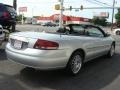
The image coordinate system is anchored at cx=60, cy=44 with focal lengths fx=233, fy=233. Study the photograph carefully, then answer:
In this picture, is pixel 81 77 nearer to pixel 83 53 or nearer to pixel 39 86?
pixel 83 53

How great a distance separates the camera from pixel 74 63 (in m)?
5.95

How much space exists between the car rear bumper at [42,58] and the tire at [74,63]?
12.1 inches

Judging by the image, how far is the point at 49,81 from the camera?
17.8 feet

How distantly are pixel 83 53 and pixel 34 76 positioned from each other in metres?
1.50

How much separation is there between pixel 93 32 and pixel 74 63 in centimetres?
204

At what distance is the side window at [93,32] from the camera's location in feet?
24.3

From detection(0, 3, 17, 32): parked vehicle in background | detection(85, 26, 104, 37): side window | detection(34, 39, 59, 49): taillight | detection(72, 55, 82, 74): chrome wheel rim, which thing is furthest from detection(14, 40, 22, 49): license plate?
detection(0, 3, 17, 32): parked vehicle in background

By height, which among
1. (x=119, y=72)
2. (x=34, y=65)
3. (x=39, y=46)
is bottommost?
(x=119, y=72)

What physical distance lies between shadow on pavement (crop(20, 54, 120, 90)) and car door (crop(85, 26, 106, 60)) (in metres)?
0.47

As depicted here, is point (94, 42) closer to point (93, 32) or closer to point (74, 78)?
point (93, 32)

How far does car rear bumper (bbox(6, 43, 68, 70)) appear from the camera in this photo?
200 inches

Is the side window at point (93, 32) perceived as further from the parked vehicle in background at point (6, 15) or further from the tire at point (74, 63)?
the parked vehicle in background at point (6, 15)

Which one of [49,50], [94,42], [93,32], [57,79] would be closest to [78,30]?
[93,32]

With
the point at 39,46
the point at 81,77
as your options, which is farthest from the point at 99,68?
the point at 39,46
